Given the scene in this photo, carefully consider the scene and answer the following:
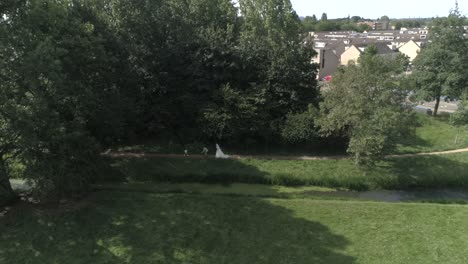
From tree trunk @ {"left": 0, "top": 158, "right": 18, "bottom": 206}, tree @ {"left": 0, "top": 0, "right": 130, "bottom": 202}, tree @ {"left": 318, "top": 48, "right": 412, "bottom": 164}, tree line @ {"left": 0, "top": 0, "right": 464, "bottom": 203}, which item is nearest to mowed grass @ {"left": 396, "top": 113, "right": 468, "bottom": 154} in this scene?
tree line @ {"left": 0, "top": 0, "right": 464, "bottom": 203}

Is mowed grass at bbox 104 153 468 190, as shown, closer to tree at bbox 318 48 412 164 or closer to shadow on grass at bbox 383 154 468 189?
shadow on grass at bbox 383 154 468 189

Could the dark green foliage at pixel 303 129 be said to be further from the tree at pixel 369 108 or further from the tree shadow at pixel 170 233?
the tree shadow at pixel 170 233

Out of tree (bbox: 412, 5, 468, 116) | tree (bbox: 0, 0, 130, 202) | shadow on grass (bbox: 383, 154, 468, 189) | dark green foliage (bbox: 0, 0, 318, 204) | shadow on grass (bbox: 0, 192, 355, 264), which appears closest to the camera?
tree (bbox: 0, 0, 130, 202)

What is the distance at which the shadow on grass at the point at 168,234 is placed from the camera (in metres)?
13.6

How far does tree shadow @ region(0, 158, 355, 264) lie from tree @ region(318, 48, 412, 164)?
19.4 ft

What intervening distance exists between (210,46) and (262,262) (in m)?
15.3

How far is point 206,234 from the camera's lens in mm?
14883

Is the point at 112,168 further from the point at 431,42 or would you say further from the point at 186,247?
the point at 431,42

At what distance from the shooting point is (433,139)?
27.6 metres

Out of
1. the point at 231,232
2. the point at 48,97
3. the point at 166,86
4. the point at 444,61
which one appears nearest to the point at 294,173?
the point at 231,232

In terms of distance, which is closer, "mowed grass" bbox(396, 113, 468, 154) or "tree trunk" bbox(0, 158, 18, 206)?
"tree trunk" bbox(0, 158, 18, 206)

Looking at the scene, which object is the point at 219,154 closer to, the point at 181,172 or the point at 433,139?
the point at 181,172

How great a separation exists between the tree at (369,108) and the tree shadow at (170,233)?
5925 millimetres

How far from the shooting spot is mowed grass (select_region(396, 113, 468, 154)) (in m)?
25.8
